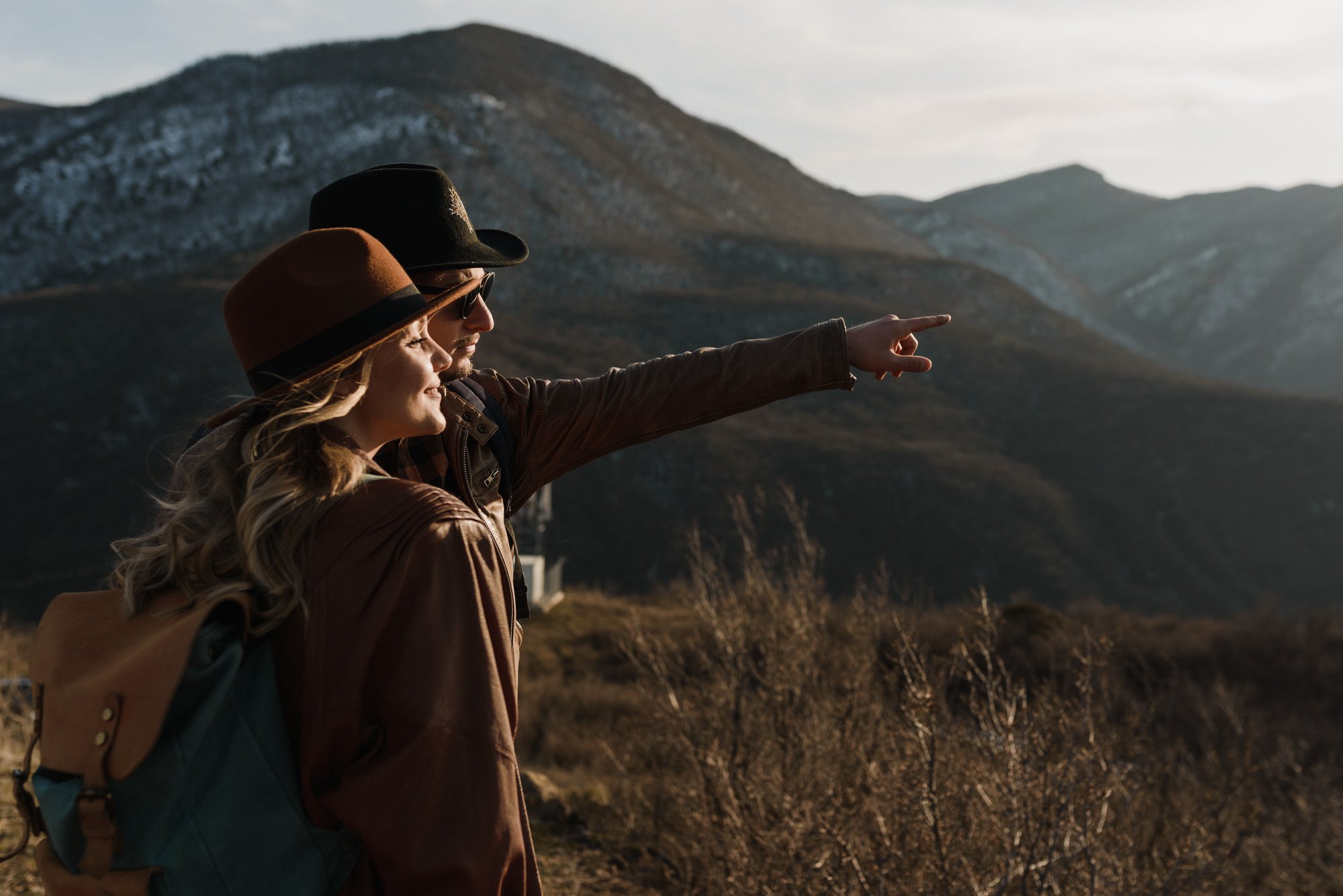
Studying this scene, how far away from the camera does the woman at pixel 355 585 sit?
1217 millimetres

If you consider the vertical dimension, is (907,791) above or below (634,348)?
above

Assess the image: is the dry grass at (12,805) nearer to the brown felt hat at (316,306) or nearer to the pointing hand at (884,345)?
the brown felt hat at (316,306)

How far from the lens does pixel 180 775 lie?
3.92 feet

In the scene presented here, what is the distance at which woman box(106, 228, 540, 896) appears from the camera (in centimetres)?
122

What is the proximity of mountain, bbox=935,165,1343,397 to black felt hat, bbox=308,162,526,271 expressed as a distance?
229ft

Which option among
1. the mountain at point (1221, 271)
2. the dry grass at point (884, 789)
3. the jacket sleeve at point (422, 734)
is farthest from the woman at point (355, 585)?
the mountain at point (1221, 271)

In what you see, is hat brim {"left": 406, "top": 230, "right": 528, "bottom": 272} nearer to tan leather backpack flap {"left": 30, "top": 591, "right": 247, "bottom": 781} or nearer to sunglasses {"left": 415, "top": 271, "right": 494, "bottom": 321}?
sunglasses {"left": 415, "top": 271, "right": 494, "bottom": 321}

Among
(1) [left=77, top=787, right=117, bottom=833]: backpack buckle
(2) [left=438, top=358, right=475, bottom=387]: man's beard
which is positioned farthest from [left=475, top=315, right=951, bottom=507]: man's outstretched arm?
(1) [left=77, top=787, right=117, bottom=833]: backpack buckle

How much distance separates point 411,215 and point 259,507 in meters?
0.65

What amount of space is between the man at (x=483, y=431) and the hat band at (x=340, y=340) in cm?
20

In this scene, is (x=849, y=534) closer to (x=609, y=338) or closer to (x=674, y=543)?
(x=674, y=543)

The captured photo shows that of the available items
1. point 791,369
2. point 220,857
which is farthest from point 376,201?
point 220,857

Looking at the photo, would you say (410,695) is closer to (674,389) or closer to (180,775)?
(180,775)

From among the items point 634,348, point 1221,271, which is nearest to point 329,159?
point 634,348
